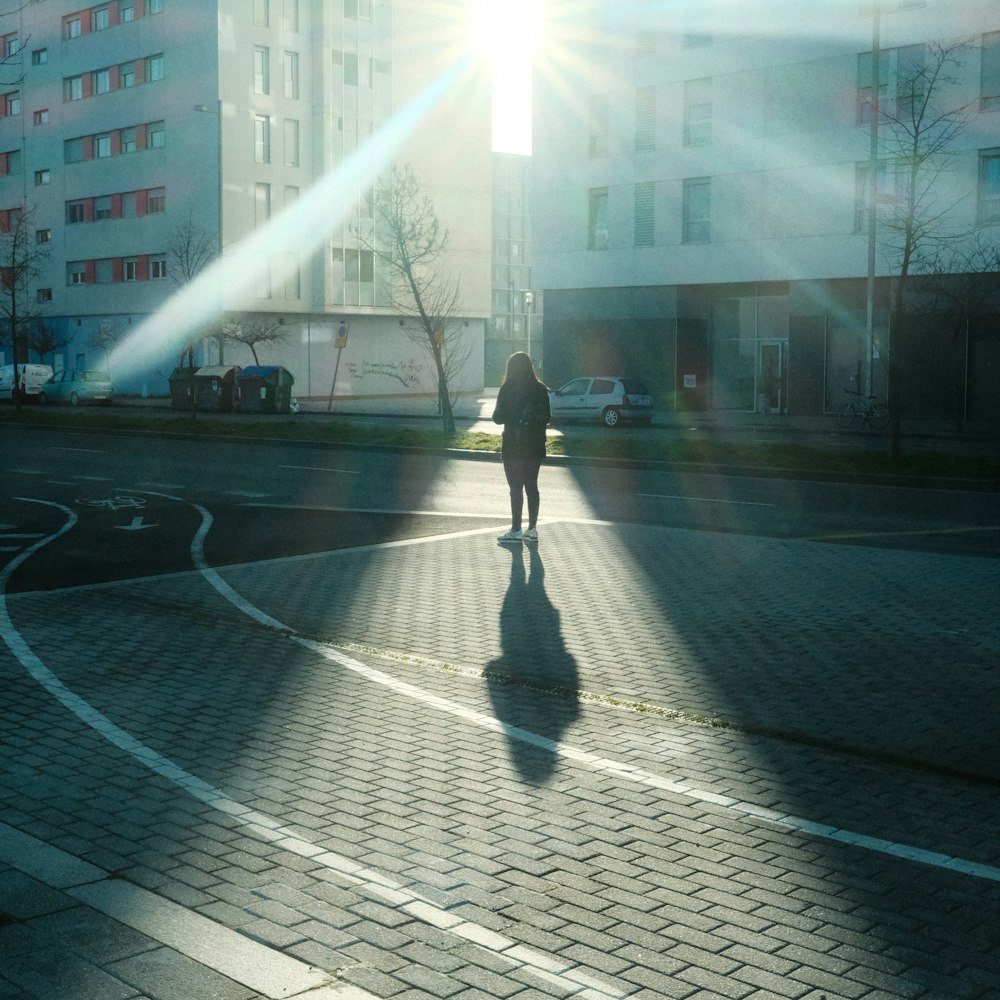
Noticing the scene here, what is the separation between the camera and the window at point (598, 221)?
45.9 meters

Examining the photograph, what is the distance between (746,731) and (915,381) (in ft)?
114

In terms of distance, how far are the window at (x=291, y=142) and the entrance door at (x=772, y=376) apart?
26.1 metres

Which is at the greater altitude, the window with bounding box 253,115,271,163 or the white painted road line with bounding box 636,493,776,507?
the window with bounding box 253,115,271,163

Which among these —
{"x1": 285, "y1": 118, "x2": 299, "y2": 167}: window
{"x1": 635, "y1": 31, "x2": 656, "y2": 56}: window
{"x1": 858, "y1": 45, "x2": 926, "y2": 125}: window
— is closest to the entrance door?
{"x1": 858, "y1": 45, "x2": 926, "y2": 125}: window

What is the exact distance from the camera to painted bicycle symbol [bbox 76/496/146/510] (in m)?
17.0

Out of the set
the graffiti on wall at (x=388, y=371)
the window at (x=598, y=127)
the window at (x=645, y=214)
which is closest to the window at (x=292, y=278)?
the graffiti on wall at (x=388, y=371)

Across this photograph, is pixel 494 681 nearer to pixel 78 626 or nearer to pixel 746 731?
pixel 746 731

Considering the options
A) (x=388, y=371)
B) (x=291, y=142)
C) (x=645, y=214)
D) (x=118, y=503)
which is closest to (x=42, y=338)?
(x=291, y=142)

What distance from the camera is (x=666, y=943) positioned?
411 cm

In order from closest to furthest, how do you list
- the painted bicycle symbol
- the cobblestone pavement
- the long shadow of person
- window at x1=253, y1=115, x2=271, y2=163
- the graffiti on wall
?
the cobblestone pavement
the long shadow of person
the painted bicycle symbol
window at x1=253, y1=115, x2=271, y2=163
the graffiti on wall

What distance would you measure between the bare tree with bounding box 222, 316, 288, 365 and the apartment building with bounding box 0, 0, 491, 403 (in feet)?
0.86

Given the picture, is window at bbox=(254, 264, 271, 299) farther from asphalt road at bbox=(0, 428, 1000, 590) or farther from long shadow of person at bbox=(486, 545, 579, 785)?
long shadow of person at bbox=(486, 545, 579, 785)

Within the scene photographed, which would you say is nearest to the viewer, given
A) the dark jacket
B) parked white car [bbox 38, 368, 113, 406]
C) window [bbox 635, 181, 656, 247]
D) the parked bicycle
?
the dark jacket

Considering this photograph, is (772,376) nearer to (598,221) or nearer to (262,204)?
(598,221)
